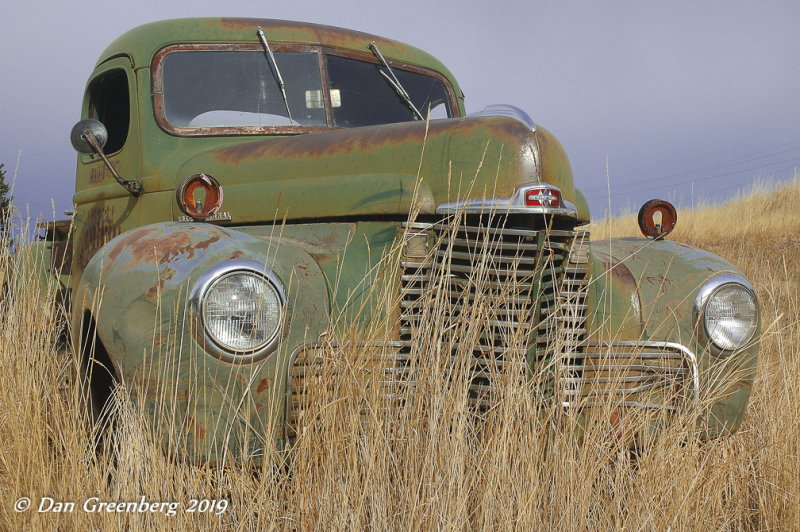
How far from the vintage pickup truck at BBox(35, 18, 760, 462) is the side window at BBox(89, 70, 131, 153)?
0.13 m

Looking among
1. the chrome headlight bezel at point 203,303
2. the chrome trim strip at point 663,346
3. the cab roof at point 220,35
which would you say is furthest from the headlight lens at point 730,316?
the cab roof at point 220,35

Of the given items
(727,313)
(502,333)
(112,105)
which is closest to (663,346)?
(727,313)

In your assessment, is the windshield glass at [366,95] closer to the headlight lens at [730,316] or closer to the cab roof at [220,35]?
the cab roof at [220,35]

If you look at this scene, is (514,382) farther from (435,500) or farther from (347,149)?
(347,149)

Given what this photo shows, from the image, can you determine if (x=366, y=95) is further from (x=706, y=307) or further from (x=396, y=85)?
(x=706, y=307)

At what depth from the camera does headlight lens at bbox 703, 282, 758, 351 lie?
9.02 ft

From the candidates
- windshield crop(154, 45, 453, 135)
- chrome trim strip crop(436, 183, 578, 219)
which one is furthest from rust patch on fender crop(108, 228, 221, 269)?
windshield crop(154, 45, 453, 135)

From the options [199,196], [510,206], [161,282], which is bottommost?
[161,282]

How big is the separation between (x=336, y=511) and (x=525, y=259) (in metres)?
1.01

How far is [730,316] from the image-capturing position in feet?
9.12

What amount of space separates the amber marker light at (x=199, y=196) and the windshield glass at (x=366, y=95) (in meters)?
0.92

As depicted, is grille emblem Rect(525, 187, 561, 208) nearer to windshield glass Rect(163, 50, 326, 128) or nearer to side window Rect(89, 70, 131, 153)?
windshield glass Rect(163, 50, 326, 128)

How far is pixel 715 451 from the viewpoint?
2.63 m

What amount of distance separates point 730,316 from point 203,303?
1.99 metres
